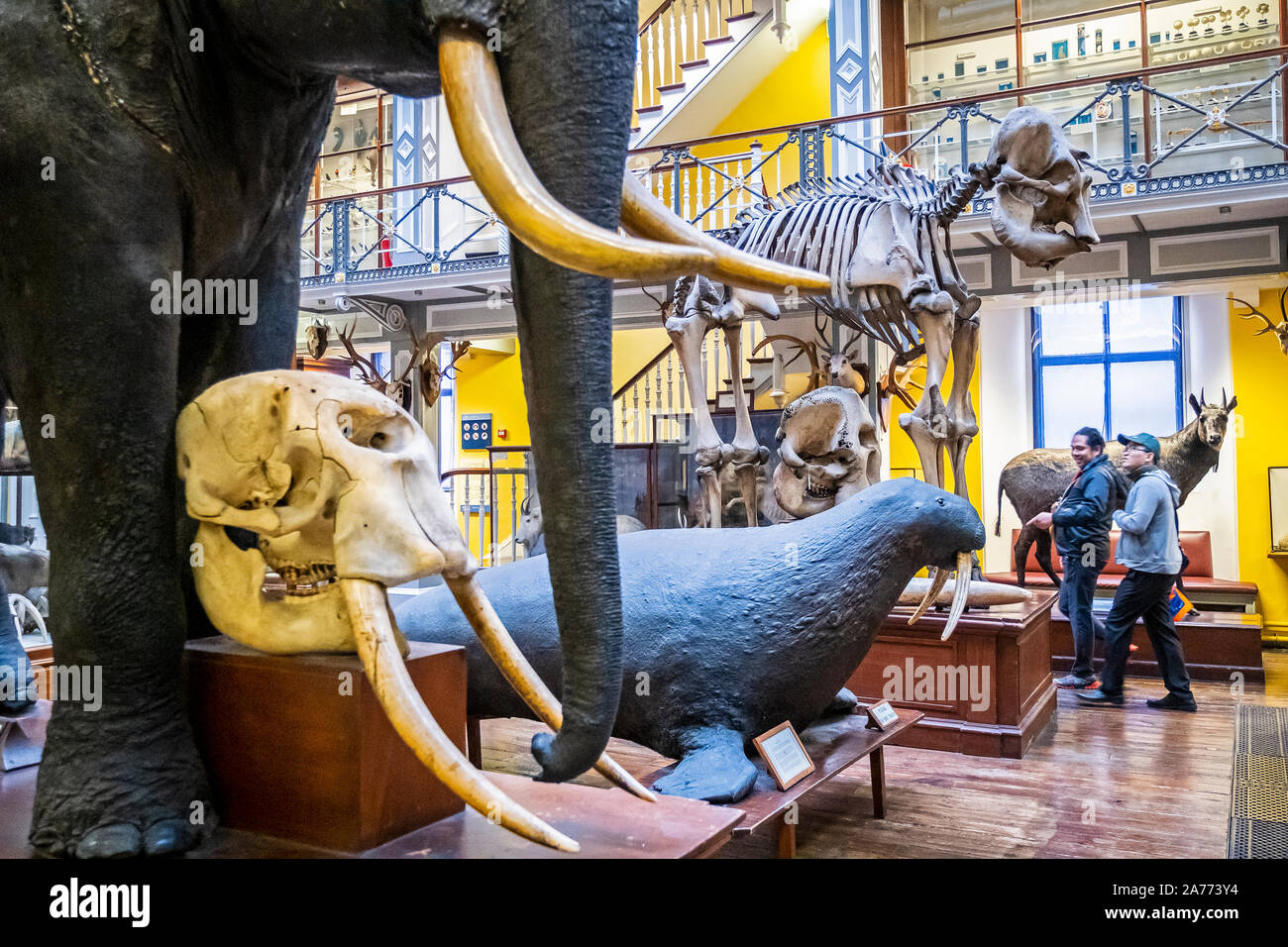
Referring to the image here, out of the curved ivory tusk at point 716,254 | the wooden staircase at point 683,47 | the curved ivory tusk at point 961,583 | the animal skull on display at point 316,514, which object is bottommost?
the curved ivory tusk at point 961,583

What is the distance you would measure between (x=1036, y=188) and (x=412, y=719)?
178 inches

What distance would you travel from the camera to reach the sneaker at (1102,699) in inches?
205

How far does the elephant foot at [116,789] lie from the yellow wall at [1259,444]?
32.9 feet

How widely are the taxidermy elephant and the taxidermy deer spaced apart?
21.1 feet

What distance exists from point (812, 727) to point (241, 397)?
7.34 feet

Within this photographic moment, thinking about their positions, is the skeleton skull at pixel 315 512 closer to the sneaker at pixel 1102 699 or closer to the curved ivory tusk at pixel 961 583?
the curved ivory tusk at pixel 961 583

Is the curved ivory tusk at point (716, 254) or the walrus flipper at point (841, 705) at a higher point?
the curved ivory tusk at point (716, 254)

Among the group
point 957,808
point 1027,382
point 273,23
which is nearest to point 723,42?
point 1027,382

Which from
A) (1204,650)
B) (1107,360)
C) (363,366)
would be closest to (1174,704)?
(1204,650)

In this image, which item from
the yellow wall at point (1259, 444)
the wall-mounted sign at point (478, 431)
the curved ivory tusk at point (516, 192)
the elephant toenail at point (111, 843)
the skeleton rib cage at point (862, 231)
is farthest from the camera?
the wall-mounted sign at point (478, 431)

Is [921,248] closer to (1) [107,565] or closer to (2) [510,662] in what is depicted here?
(2) [510,662]

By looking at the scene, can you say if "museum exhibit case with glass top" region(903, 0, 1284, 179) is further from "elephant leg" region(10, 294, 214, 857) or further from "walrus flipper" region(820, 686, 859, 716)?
"elephant leg" region(10, 294, 214, 857)

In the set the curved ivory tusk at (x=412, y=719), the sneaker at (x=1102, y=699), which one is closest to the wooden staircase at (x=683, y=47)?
the sneaker at (x=1102, y=699)

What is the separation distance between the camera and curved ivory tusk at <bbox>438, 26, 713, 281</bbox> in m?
1.06
